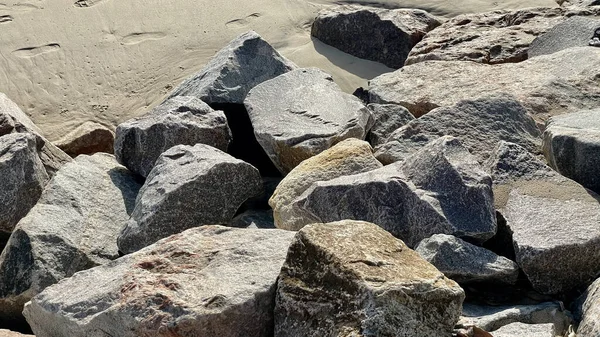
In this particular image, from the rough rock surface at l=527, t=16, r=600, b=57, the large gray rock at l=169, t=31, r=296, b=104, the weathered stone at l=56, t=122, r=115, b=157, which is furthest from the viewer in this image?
the weathered stone at l=56, t=122, r=115, b=157

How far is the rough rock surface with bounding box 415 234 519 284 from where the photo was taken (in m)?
3.27

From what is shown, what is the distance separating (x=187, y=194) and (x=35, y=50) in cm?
374

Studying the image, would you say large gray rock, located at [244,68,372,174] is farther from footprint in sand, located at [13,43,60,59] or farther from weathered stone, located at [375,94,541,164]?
footprint in sand, located at [13,43,60,59]

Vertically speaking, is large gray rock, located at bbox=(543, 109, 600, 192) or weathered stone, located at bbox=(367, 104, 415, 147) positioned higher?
large gray rock, located at bbox=(543, 109, 600, 192)

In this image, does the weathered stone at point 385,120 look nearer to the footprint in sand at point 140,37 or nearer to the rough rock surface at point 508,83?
the rough rock surface at point 508,83

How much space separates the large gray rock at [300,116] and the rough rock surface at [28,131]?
1.19m

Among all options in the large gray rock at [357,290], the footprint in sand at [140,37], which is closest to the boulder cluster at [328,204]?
the large gray rock at [357,290]

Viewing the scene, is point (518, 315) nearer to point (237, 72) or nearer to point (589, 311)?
point (589, 311)

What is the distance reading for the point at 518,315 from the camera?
3232mm

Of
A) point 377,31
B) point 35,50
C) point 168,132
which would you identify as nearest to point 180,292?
point 168,132

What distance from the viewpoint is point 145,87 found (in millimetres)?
6723

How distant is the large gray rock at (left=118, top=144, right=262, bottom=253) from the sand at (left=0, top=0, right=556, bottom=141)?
85.3 inches

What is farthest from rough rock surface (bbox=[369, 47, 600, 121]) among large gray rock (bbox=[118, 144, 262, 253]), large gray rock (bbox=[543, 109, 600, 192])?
large gray rock (bbox=[118, 144, 262, 253])

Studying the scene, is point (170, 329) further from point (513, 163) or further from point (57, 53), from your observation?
point (57, 53)
